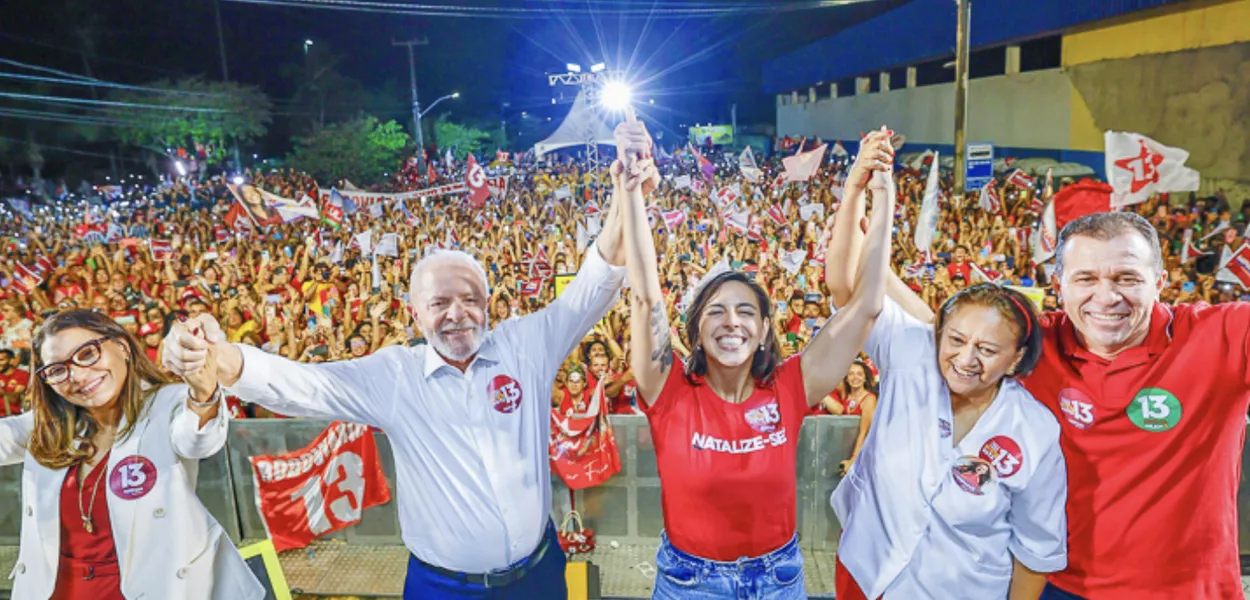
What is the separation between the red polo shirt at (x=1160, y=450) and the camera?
2.30 meters

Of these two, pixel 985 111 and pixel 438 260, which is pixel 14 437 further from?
pixel 985 111

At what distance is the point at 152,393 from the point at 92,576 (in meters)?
0.66

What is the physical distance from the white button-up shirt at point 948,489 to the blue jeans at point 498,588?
3.56 feet

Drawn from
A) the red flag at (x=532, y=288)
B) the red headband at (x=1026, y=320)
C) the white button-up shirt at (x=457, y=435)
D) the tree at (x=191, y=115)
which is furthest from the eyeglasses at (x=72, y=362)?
the tree at (x=191, y=115)

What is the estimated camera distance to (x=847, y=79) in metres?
35.8

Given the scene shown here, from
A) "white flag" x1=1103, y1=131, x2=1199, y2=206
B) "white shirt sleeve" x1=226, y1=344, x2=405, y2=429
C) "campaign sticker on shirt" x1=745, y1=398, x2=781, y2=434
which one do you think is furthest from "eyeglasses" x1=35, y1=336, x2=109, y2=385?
"white flag" x1=1103, y1=131, x2=1199, y2=206

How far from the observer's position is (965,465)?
2301mm

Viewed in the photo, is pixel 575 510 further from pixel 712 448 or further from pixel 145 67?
pixel 145 67

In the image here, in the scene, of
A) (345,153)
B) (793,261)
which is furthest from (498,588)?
(345,153)

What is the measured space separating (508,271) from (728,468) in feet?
25.7

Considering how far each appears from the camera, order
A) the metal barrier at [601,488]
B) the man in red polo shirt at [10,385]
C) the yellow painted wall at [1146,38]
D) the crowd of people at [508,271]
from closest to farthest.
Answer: the metal barrier at [601,488], the man in red polo shirt at [10,385], the crowd of people at [508,271], the yellow painted wall at [1146,38]

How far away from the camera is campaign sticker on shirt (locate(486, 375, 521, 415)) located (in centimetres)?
259

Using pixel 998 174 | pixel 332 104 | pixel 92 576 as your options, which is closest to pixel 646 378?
pixel 92 576

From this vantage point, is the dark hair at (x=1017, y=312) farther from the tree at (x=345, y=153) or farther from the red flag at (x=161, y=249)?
the tree at (x=345, y=153)
